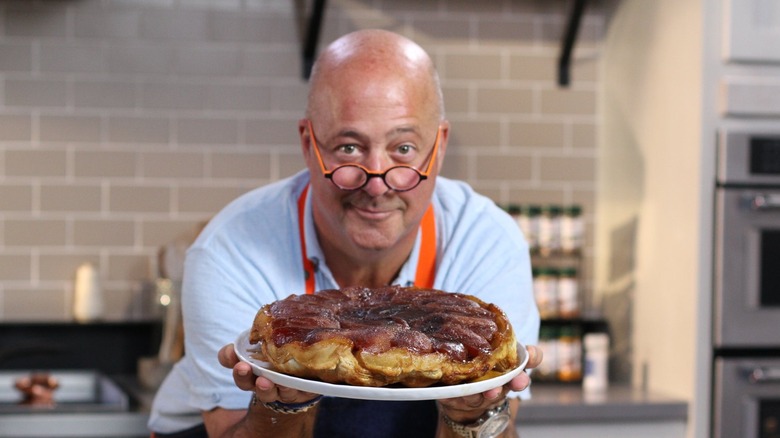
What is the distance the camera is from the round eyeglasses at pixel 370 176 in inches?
50.1

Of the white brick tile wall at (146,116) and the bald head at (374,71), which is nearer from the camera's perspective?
the bald head at (374,71)

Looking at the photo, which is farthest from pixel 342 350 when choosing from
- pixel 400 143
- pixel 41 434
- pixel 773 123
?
pixel 773 123

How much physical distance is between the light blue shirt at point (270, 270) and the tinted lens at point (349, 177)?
0.72 feet

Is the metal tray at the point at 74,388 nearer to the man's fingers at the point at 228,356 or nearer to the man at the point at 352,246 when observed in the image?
the man at the point at 352,246

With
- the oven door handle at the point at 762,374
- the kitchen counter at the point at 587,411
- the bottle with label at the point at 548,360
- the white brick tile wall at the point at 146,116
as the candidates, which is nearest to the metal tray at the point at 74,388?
the kitchen counter at the point at 587,411

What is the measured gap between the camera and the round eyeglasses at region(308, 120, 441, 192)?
4.17ft

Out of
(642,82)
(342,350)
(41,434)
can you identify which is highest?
(642,82)

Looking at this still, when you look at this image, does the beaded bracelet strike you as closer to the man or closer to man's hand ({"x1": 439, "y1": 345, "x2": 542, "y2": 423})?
the man

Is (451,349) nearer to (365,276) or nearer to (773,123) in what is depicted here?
(365,276)

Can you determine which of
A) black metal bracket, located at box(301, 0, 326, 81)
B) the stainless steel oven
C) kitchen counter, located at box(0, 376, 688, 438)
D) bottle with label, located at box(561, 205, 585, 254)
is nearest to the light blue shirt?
kitchen counter, located at box(0, 376, 688, 438)

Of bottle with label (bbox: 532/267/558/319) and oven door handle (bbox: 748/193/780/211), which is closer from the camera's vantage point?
oven door handle (bbox: 748/193/780/211)

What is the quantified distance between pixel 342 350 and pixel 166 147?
1841 mm

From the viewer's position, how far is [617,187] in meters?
2.84

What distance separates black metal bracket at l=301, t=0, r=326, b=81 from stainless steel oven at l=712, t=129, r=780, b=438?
100cm
